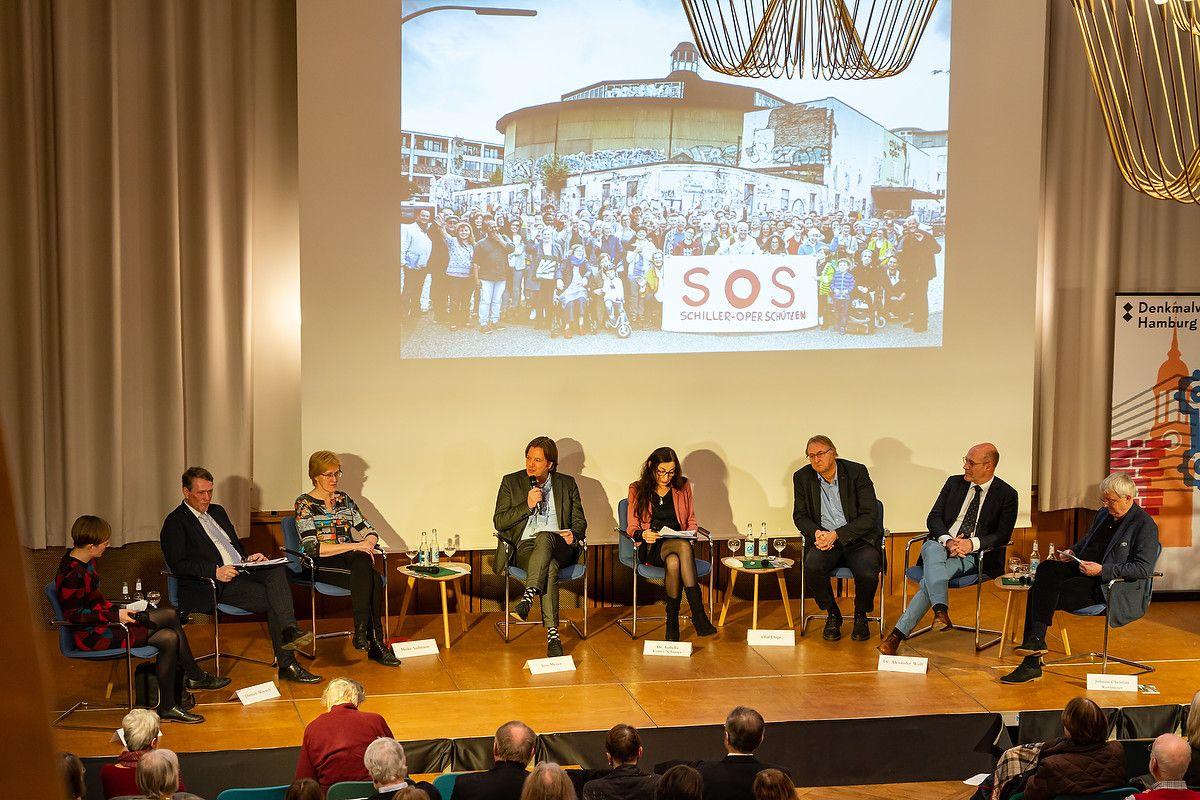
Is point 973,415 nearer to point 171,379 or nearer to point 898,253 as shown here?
point 898,253

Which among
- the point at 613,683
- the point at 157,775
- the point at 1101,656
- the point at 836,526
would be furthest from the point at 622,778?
the point at 1101,656

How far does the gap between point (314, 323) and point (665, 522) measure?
2.20m

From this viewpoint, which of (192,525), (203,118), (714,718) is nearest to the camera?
(714,718)

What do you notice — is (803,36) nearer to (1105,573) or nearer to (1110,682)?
(1105,573)

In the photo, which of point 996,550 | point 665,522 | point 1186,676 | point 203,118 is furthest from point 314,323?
point 1186,676

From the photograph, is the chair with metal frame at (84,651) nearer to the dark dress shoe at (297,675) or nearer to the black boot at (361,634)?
the dark dress shoe at (297,675)

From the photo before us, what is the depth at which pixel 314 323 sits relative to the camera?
6.83m

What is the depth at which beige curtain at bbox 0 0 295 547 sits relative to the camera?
631 cm

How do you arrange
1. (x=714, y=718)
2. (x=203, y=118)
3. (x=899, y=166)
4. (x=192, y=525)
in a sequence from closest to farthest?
(x=714, y=718)
(x=192, y=525)
(x=203, y=118)
(x=899, y=166)

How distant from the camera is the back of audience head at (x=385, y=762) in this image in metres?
3.72

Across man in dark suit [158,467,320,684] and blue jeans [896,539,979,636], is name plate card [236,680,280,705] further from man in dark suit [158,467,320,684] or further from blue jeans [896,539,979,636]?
blue jeans [896,539,979,636]

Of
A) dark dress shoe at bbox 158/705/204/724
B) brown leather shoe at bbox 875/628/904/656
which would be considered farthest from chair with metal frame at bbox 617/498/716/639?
dark dress shoe at bbox 158/705/204/724

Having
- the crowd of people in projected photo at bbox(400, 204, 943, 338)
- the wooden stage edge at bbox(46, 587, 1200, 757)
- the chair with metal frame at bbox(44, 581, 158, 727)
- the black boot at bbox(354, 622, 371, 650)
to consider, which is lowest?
the wooden stage edge at bbox(46, 587, 1200, 757)

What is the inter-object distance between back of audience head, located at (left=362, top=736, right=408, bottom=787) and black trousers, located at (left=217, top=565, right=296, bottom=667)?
2.52 metres
